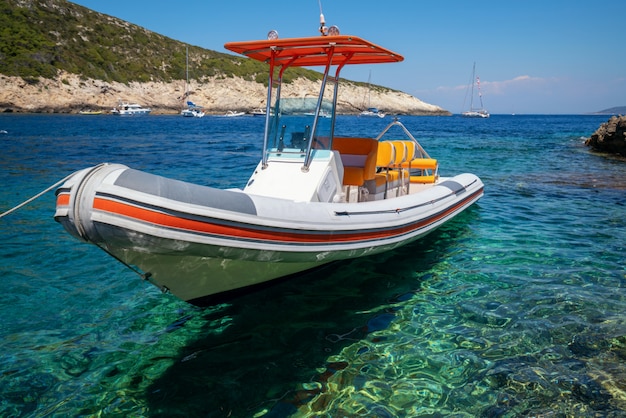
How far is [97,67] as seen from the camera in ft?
238

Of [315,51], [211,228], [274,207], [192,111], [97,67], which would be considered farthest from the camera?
[192,111]

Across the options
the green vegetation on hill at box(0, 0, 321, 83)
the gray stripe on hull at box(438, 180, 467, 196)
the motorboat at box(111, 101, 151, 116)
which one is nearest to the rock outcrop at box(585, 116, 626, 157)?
the gray stripe on hull at box(438, 180, 467, 196)

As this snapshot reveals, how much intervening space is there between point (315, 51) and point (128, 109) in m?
69.1

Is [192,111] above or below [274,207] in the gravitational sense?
above

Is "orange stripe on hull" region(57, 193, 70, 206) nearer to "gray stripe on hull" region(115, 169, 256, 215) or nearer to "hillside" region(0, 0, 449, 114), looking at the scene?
"gray stripe on hull" region(115, 169, 256, 215)

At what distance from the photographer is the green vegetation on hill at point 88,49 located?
65688mm

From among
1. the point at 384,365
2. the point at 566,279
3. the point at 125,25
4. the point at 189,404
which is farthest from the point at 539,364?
the point at 125,25

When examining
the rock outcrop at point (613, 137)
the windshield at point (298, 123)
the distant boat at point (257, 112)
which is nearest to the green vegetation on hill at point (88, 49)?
the distant boat at point (257, 112)

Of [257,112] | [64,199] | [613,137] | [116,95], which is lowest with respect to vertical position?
[64,199]

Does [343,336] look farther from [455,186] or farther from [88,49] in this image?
[88,49]

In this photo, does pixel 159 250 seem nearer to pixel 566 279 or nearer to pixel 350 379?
pixel 350 379

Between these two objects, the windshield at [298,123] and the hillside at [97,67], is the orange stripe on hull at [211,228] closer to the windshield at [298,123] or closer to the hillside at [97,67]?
the windshield at [298,123]

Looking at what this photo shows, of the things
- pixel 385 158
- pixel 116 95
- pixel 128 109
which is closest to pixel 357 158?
pixel 385 158

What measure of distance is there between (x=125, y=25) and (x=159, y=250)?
100 m
